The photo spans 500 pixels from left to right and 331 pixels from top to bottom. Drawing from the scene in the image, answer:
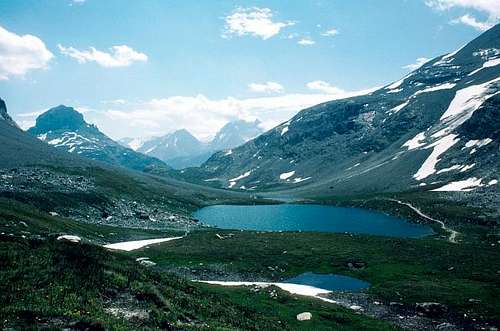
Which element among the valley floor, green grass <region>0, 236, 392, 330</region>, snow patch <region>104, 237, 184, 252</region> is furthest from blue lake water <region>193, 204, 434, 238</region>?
green grass <region>0, 236, 392, 330</region>

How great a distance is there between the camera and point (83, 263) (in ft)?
107

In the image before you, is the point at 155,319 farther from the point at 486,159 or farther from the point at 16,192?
the point at 486,159

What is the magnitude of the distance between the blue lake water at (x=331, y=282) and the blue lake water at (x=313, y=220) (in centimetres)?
4939

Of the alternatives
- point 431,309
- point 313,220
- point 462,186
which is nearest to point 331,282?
point 431,309

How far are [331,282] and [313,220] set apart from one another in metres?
89.1

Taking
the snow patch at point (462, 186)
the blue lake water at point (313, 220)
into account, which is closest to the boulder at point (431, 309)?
the blue lake water at point (313, 220)

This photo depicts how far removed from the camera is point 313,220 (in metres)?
155

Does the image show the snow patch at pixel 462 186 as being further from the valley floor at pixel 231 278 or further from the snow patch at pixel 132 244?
the snow patch at pixel 132 244

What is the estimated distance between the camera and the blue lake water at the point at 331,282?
63.6 metres

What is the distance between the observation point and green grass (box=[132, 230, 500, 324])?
185 ft

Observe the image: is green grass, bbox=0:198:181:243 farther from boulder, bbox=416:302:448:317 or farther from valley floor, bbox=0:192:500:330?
boulder, bbox=416:302:448:317

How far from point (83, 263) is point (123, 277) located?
3.26 m

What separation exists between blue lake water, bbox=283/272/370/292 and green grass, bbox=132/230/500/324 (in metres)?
1.70

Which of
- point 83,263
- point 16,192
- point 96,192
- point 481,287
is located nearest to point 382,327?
point 481,287
